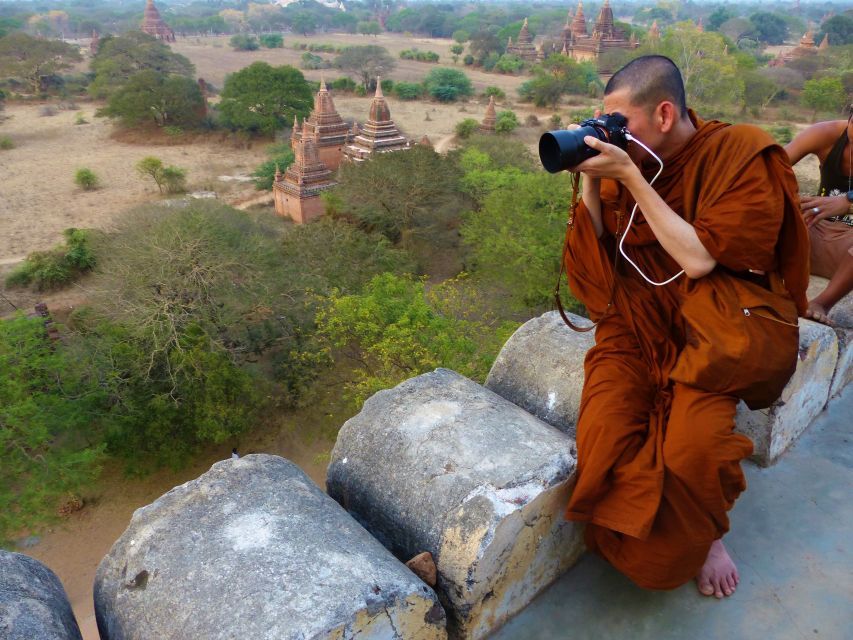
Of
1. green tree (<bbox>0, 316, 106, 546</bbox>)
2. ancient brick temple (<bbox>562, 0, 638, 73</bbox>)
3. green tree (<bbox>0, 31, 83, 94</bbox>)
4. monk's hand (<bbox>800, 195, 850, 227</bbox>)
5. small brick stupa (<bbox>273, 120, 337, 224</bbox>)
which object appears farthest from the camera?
ancient brick temple (<bbox>562, 0, 638, 73</bbox>)

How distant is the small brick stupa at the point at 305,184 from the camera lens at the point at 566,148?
16.4 metres

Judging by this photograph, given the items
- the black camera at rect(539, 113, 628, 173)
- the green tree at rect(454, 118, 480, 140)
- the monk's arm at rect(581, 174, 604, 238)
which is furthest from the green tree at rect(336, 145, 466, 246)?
the black camera at rect(539, 113, 628, 173)

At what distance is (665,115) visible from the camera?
190 cm

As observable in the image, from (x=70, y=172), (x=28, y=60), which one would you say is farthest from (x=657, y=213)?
(x=28, y=60)

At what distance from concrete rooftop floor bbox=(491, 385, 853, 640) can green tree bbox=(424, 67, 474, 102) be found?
117 feet

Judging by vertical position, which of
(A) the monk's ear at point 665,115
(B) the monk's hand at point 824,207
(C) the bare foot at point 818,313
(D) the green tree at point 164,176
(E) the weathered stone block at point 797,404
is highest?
(A) the monk's ear at point 665,115

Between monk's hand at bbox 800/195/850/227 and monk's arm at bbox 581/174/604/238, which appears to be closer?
monk's arm at bbox 581/174/604/238

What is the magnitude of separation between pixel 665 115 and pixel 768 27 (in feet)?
248

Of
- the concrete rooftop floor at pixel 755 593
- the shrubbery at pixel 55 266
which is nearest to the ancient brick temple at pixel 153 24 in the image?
the shrubbery at pixel 55 266

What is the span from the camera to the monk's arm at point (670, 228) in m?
1.76

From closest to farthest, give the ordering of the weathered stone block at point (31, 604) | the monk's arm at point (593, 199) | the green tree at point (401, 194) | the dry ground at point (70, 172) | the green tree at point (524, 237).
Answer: the weathered stone block at point (31, 604)
the monk's arm at point (593, 199)
the green tree at point (524, 237)
the green tree at point (401, 194)
the dry ground at point (70, 172)

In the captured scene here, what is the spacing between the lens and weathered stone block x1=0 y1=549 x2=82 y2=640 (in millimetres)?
1277

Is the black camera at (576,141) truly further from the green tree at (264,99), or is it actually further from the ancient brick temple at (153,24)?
the ancient brick temple at (153,24)

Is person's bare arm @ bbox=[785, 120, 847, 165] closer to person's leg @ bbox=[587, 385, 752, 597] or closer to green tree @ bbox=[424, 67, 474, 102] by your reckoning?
person's leg @ bbox=[587, 385, 752, 597]
